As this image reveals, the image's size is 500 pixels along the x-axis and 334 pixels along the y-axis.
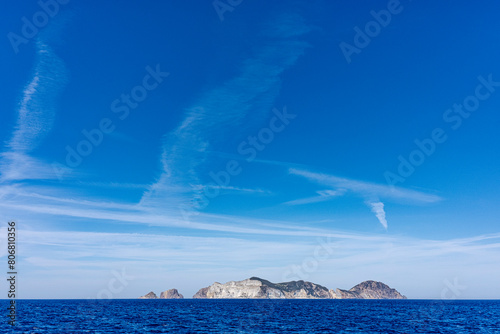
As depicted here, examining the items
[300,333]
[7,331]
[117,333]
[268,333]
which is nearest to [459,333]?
[300,333]

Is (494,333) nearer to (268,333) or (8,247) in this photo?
(268,333)

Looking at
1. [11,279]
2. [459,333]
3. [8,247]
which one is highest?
[8,247]

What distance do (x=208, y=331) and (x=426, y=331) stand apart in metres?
42.3

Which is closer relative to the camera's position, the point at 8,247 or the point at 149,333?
the point at 8,247

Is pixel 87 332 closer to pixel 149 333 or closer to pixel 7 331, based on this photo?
pixel 149 333

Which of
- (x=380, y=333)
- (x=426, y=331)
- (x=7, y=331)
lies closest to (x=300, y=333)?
(x=380, y=333)

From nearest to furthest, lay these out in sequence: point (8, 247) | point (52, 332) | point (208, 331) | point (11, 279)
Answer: point (8, 247) < point (11, 279) < point (52, 332) < point (208, 331)

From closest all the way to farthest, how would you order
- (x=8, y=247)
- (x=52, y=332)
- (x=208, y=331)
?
(x=8, y=247), (x=52, y=332), (x=208, y=331)

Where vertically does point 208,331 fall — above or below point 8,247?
below

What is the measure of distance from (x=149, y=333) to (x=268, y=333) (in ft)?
70.1

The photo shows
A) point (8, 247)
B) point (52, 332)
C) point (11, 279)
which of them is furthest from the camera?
point (52, 332)

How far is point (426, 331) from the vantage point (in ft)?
205

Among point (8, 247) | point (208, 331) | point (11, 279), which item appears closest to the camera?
point (8, 247)

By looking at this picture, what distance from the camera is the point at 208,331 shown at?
60562mm
